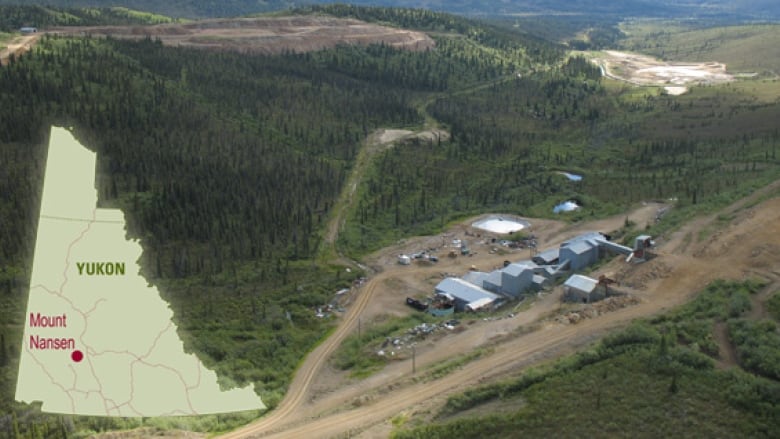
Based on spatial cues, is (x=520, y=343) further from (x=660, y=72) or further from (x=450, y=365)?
(x=660, y=72)

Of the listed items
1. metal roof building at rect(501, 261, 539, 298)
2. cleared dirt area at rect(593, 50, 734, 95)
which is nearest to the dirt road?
metal roof building at rect(501, 261, 539, 298)

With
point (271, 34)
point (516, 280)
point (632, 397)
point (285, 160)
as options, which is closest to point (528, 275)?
point (516, 280)

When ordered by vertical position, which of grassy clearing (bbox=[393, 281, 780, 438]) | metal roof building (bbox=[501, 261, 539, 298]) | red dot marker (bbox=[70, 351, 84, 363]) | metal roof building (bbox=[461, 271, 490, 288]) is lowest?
metal roof building (bbox=[461, 271, 490, 288])

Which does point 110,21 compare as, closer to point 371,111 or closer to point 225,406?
point 371,111

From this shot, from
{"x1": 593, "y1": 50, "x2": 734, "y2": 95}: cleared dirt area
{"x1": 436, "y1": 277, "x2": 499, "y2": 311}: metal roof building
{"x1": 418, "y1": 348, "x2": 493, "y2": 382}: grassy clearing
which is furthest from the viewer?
{"x1": 593, "y1": 50, "x2": 734, "y2": 95}: cleared dirt area

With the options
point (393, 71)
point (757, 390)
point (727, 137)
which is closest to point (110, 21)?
point (393, 71)

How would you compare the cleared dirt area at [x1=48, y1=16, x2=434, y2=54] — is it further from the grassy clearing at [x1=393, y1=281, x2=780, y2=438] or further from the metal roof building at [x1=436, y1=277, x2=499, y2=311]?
the grassy clearing at [x1=393, y1=281, x2=780, y2=438]

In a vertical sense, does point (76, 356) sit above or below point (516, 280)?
above
